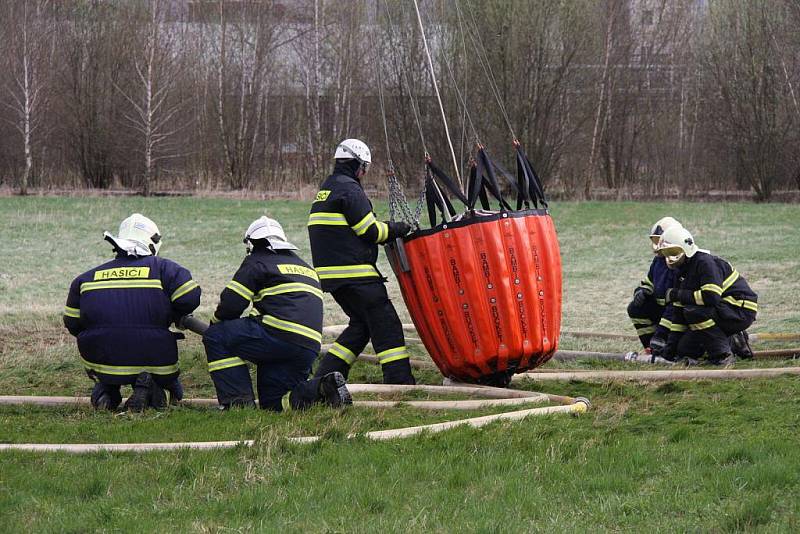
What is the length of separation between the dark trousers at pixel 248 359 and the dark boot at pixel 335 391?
1.10ft

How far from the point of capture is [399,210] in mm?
9234

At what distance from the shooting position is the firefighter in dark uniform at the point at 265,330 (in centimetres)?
769

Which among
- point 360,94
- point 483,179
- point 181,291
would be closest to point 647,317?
point 483,179

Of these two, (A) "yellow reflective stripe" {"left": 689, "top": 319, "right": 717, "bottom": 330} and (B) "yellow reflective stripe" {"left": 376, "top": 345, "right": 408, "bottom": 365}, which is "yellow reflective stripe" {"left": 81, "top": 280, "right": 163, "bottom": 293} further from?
(A) "yellow reflective stripe" {"left": 689, "top": 319, "right": 717, "bottom": 330}

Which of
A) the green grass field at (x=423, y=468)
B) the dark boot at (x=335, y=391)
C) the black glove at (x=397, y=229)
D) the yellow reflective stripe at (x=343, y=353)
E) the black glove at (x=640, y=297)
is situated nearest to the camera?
the green grass field at (x=423, y=468)

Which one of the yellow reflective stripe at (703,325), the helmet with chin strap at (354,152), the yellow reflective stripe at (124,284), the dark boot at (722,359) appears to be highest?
the helmet with chin strap at (354,152)

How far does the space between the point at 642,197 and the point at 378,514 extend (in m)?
32.4

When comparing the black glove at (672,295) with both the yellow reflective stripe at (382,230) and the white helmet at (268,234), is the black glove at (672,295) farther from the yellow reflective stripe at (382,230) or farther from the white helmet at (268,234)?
the white helmet at (268,234)

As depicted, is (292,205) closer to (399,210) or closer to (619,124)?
(619,124)

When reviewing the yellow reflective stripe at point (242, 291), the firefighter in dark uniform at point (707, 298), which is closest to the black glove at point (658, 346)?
the firefighter in dark uniform at point (707, 298)

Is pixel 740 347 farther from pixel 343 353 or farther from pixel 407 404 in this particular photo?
pixel 407 404

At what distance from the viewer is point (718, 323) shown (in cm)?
959

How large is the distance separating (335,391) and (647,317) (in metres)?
4.47

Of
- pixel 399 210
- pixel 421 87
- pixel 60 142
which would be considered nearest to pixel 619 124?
pixel 421 87
